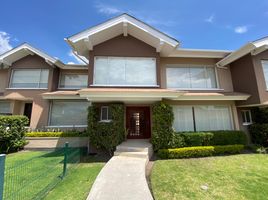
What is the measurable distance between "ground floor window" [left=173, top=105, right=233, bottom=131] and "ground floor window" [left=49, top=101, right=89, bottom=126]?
830 cm

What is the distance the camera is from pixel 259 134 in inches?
427

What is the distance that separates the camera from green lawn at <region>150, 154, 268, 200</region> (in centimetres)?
471

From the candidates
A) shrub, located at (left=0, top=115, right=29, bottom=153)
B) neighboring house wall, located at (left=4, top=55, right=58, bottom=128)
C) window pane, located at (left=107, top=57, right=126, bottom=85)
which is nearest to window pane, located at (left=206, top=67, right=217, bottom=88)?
window pane, located at (left=107, top=57, right=126, bottom=85)

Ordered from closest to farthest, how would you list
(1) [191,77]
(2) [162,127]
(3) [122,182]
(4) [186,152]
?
(3) [122,182]
(4) [186,152]
(2) [162,127]
(1) [191,77]

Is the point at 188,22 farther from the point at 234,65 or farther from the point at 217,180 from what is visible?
the point at 217,180

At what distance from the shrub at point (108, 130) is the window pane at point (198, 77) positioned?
7.07 metres

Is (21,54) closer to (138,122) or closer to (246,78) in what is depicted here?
(138,122)

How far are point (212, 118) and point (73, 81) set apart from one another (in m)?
13.3

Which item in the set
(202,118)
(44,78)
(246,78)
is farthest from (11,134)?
(246,78)

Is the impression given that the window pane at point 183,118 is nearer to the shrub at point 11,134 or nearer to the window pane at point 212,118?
the window pane at point 212,118

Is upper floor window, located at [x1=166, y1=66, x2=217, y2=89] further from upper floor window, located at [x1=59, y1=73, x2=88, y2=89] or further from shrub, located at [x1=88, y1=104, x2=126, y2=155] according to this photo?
upper floor window, located at [x1=59, y1=73, x2=88, y2=89]

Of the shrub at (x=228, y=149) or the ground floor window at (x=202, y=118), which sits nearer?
the shrub at (x=228, y=149)

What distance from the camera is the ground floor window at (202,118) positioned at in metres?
11.6

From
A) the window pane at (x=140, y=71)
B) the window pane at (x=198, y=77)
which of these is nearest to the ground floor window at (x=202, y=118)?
the window pane at (x=198, y=77)
